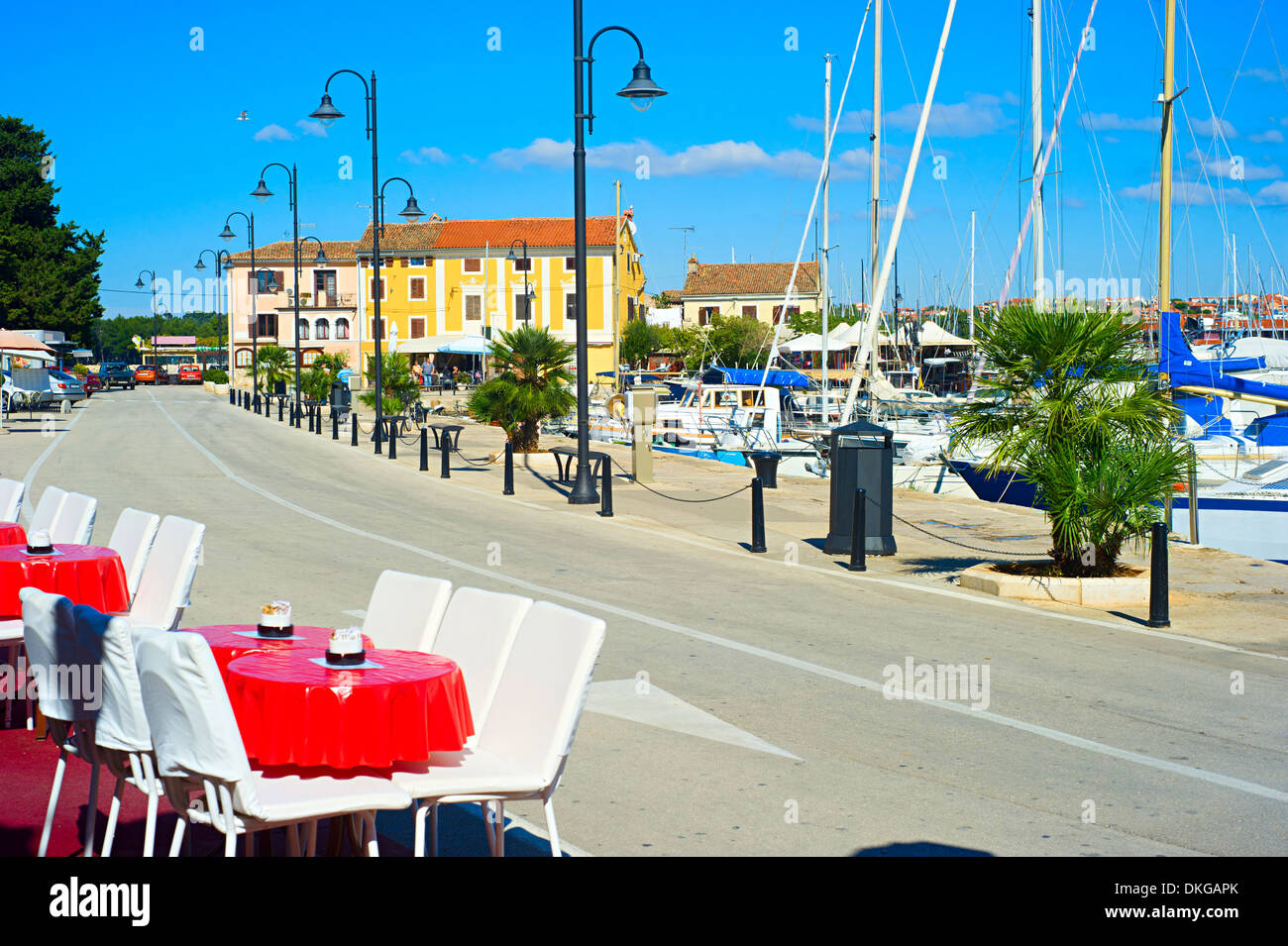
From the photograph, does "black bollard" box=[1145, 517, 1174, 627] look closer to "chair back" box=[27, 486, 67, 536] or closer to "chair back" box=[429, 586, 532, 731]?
"chair back" box=[429, 586, 532, 731]

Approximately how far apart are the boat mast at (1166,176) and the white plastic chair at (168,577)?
15.9 m

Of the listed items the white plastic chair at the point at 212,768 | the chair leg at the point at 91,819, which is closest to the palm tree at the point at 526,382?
the chair leg at the point at 91,819

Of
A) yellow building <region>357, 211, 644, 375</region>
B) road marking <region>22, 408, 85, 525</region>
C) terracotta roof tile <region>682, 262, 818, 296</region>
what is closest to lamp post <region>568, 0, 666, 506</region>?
road marking <region>22, 408, 85, 525</region>

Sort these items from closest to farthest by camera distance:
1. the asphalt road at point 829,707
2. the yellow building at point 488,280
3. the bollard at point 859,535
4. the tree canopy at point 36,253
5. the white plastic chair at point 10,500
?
the asphalt road at point 829,707 → the white plastic chair at point 10,500 → the bollard at point 859,535 → the tree canopy at point 36,253 → the yellow building at point 488,280

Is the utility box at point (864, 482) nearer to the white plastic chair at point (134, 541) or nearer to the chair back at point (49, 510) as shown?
the white plastic chair at point (134, 541)

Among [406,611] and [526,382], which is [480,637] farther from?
[526,382]

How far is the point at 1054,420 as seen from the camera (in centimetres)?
1247

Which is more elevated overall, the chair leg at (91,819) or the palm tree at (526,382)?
the palm tree at (526,382)

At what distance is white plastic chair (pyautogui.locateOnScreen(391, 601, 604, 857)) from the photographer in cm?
488

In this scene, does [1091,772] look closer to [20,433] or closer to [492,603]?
[492,603]

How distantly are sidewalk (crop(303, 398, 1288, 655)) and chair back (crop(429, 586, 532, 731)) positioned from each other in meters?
7.40

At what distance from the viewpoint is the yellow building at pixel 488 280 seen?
A: 90.8m

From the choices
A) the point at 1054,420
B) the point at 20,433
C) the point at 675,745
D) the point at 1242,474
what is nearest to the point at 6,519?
the point at 675,745
